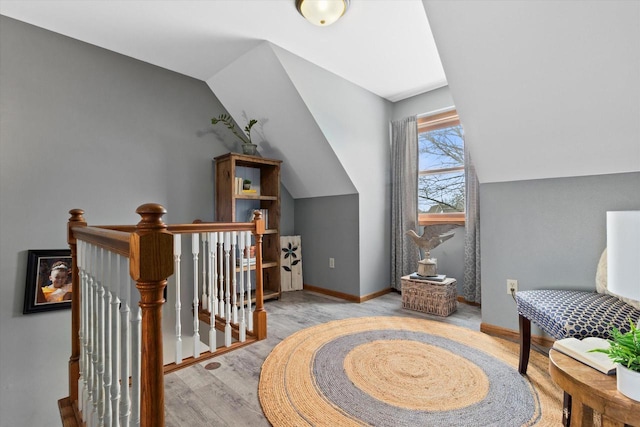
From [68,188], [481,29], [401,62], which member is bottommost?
[68,188]

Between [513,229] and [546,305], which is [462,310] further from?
[546,305]

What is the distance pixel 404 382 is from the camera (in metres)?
1.62

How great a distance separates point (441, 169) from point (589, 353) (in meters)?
2.55

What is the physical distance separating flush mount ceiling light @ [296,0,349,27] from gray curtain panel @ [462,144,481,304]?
1.85 metres

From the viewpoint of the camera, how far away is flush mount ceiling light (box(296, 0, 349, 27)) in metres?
1.86

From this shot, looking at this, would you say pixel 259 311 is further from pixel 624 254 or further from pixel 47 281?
pixel 624 254

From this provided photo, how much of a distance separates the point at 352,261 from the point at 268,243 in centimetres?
100

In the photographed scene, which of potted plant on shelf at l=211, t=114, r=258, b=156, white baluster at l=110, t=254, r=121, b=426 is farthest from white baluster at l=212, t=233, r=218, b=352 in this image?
potted plant on shelf at l=211, t=114, r=258, b=156

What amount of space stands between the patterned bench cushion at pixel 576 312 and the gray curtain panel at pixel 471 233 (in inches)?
47.0

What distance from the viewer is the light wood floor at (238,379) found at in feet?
4.57

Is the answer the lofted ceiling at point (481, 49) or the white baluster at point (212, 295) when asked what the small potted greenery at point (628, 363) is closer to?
the lofted ceiling at point (481, 49)

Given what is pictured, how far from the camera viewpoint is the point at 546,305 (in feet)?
4.97

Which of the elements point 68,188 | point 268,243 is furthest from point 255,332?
point 68,188

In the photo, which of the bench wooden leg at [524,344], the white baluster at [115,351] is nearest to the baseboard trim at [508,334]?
the bench wooden leg at [524,344]
